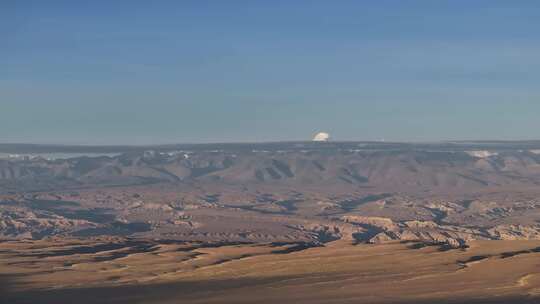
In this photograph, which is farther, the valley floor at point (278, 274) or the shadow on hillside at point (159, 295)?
the valley floor at point (278, 274)

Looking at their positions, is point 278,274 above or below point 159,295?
above

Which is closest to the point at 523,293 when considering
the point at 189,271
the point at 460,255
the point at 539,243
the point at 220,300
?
the point at 220,300

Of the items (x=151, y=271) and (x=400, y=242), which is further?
(x=400, y=242)

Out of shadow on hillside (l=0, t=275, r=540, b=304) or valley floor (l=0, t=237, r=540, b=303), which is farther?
valley floor (l=0, t=237, r=540, b=303)

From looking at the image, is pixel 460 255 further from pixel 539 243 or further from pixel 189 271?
pixel 189 271

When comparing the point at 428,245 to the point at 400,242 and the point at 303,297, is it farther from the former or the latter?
the point at 303,297

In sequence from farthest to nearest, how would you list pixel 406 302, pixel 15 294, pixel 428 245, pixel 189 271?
pixel 428 245
pixel 189 271
pixel 15 294
pixel 406 302

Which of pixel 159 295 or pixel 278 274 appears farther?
pixel 278 274

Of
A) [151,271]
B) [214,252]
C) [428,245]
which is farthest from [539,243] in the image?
[151,271]

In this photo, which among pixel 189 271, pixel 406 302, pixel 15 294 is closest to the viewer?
pixel 406 302
